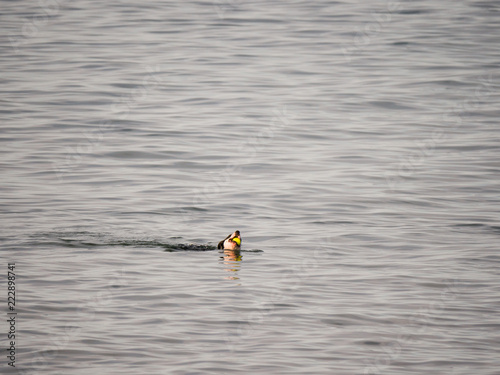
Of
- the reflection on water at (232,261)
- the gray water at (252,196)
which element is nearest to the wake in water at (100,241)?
the gray water at (252,196)

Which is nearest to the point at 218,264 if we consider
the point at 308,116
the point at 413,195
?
the point at 413,195

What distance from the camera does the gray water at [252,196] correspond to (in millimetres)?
10070

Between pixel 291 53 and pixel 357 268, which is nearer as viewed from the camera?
pixel 357 268

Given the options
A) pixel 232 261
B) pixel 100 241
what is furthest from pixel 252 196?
pixel 232 261

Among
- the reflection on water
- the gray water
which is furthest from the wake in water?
the reflection on water

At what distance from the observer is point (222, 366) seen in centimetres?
920

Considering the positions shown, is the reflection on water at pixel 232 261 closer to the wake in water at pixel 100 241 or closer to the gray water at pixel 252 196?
the gray water at pixel 252 196

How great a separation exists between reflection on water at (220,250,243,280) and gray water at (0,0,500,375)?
12 centimetres

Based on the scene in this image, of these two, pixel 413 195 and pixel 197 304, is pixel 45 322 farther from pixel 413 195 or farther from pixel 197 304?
pixel 413 195

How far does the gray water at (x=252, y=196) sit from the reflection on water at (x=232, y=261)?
0.12 metres

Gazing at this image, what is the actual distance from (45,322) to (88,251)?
3.63m

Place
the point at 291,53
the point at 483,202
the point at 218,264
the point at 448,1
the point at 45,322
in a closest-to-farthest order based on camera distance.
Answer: the point at 45,322
the point at 218,264
the point at 483,202
the point at 291,53
the point at 448,1

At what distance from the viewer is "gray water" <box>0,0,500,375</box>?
33.0ft

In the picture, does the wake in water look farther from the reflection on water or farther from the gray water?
the reflection on water
